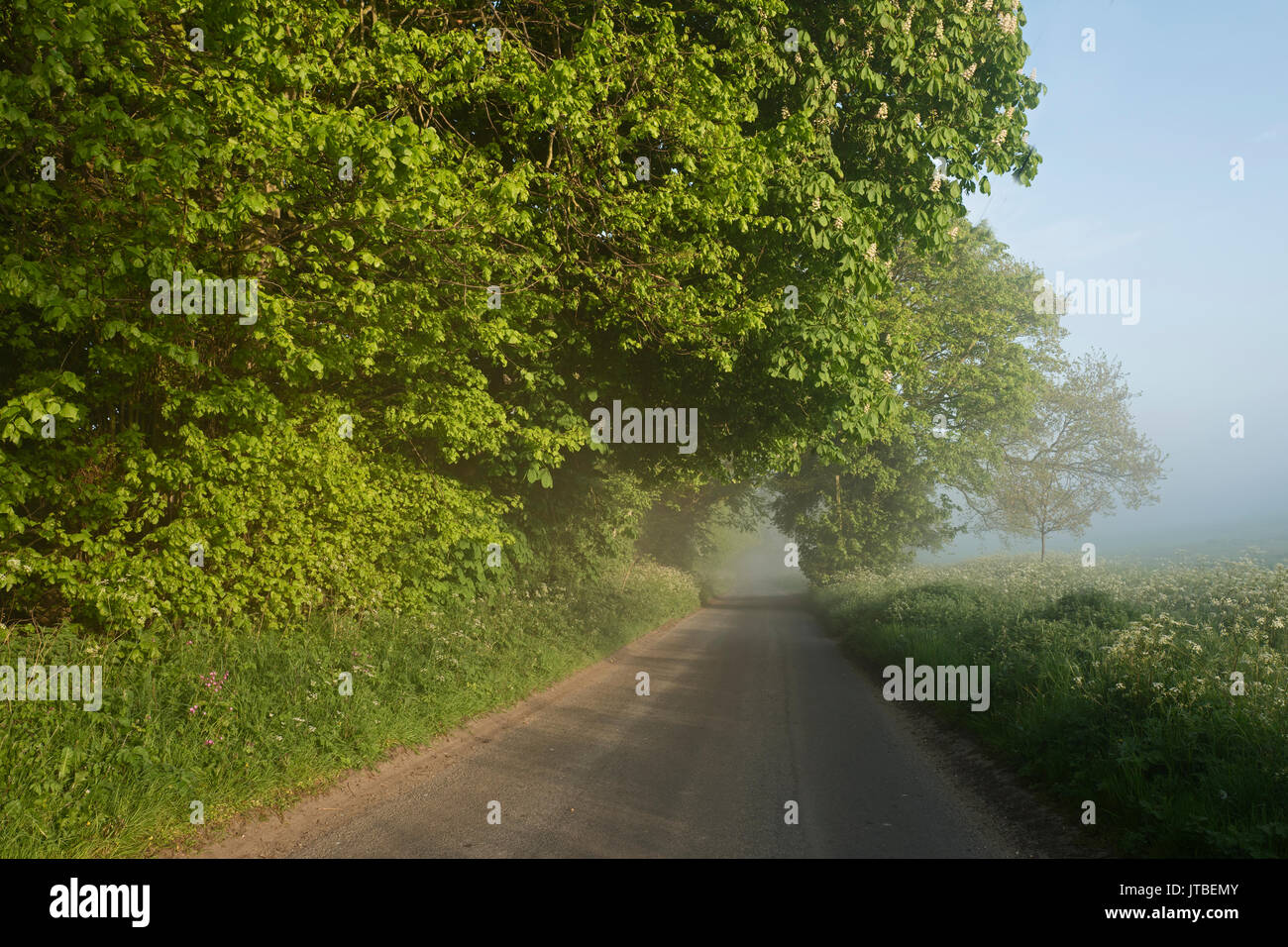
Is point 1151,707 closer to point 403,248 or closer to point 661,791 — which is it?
point 661,791

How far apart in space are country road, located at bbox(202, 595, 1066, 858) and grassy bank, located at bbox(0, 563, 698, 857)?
39 centimetres

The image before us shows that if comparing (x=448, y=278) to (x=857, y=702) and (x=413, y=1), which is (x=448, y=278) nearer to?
(x=413, y=1)

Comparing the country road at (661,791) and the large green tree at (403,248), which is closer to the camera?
the country road at (661,791)

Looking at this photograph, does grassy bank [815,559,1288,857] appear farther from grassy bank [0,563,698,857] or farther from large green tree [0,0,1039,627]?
grassy bank [0,563,698,857]

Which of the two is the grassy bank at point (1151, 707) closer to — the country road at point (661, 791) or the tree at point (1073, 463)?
the country road at point (661, 791)

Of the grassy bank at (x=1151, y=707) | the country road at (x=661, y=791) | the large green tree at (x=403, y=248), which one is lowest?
the country road at (x=661, y=791)

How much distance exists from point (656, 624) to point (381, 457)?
655 inches

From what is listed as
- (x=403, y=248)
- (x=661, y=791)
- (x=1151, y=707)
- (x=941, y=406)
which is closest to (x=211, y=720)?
(x=661, y=791)

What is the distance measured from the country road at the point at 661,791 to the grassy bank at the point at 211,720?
0.39m

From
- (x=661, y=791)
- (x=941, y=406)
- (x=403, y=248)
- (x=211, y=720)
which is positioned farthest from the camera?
(x=941, y=406)

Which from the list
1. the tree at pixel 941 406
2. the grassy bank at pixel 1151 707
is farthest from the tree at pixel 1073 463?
the grassy bank at pixel 1151 707

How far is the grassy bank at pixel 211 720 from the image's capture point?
16.4ft

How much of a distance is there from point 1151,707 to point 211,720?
881cm

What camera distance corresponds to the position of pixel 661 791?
22.9 feet
